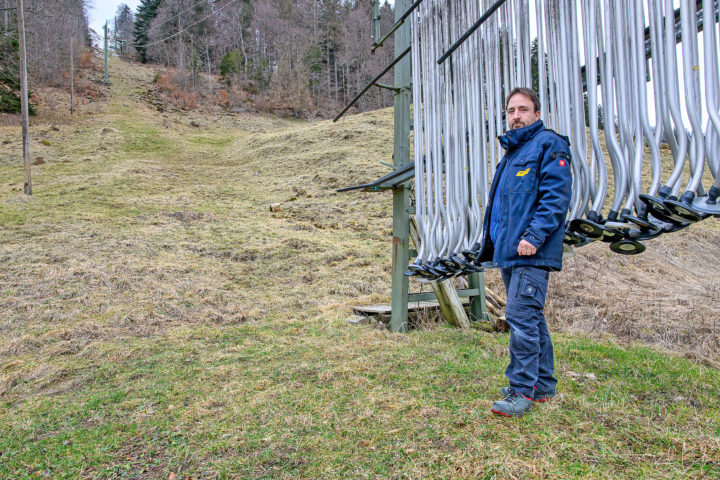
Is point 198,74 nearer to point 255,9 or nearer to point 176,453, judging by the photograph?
point 255,9

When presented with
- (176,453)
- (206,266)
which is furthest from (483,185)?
(206,266)

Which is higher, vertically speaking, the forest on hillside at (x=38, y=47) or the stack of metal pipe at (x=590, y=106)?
the forest on hillside at (x=38, y=47)

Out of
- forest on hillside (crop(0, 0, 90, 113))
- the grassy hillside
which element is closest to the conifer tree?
forest on hillside (crop(0, 0, 90, 113))

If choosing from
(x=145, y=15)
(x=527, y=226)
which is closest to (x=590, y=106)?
(x=527, y=226)

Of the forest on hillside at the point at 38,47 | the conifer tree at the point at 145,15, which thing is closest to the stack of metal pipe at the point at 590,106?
the forest on hillside at the point at 38,47

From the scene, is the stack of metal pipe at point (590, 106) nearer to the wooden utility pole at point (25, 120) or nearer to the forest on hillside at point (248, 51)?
the wooden utility pole at point (25, 120)

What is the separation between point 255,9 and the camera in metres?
54.6

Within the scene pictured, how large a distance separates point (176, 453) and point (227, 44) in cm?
5745

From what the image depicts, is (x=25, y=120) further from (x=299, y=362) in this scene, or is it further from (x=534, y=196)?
(x=534, y=196)

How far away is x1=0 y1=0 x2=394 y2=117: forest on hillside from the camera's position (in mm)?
40125

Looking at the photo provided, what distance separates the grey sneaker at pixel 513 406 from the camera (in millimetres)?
2654

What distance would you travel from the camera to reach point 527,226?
2.55 meters

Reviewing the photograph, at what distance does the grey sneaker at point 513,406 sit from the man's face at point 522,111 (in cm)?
162

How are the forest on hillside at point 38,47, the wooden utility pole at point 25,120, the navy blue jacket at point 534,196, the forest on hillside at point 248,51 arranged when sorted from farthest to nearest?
the forest on hillside at point 248,51 → the forest on hillside at point 38,47 → the wooden utility pole at point 25,120 → the navy blue jacket at point 534,196
